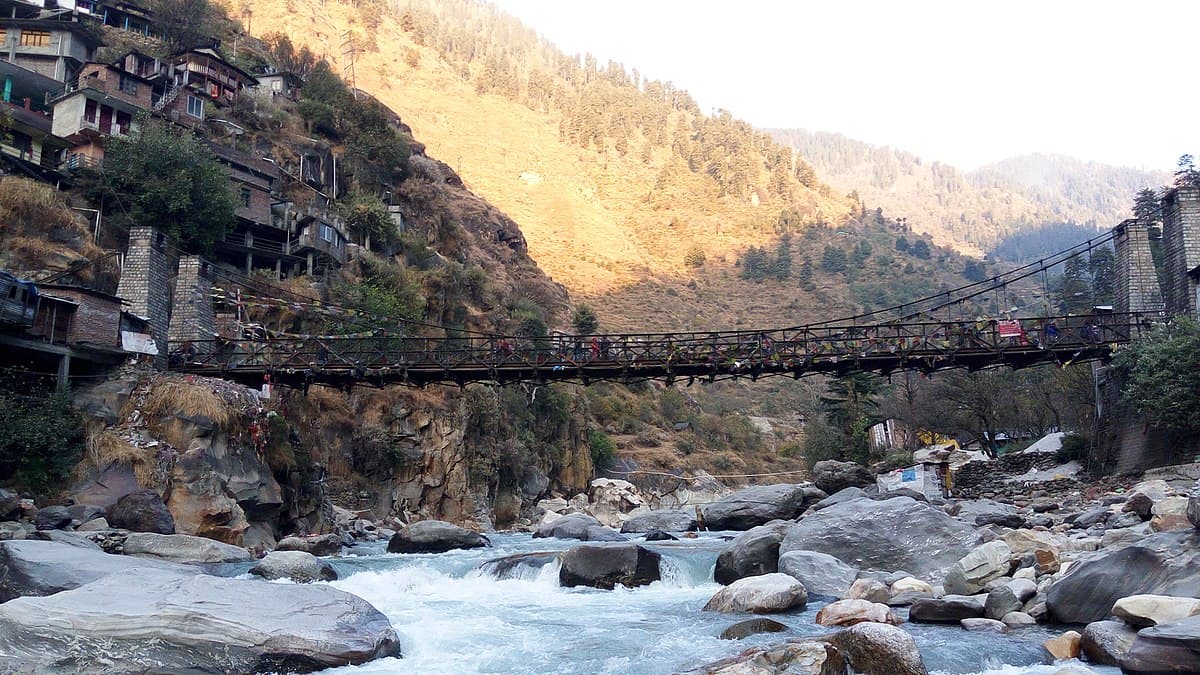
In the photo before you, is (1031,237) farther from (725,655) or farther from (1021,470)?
(725,655)

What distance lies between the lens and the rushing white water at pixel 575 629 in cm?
955

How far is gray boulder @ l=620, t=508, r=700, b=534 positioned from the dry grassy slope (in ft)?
177

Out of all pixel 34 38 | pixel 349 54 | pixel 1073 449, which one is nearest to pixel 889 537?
pixel 1073 449

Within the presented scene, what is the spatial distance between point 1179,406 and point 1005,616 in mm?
14372

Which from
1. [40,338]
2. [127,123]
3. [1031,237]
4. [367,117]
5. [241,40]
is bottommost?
[40,338]

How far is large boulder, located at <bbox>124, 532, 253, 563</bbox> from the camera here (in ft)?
53.8

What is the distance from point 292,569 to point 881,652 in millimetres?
10891

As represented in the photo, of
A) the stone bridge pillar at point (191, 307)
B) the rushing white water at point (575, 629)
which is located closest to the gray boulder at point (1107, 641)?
the rushing white water at point (575, 629)

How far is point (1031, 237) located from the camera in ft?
509

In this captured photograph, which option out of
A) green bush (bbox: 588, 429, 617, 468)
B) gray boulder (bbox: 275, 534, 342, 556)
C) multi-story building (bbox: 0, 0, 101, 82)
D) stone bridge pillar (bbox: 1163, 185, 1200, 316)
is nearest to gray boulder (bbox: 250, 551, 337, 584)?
gray boulder (bbox: 275, 534, 342, 556)

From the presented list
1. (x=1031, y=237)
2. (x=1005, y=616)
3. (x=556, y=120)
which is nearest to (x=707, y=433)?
(x=1005, y=616)

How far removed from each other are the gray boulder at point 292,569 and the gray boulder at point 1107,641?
39.8 ft

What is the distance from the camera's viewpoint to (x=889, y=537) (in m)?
14.6

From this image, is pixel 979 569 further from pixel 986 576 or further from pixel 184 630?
pixel 184 630
